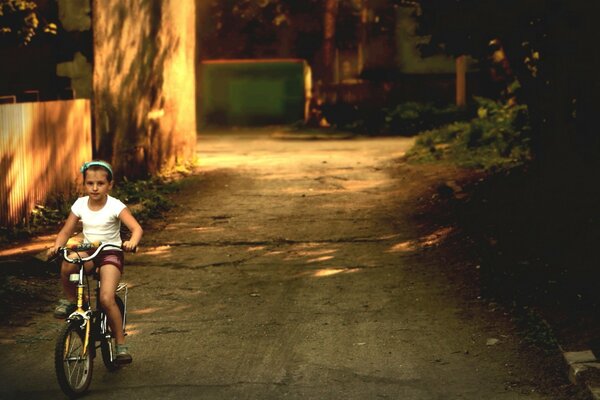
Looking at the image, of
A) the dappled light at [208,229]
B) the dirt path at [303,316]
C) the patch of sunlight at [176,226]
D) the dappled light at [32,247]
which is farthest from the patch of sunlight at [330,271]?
the dappled light at [32,247]

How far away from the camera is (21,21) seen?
Result: 15.0 m

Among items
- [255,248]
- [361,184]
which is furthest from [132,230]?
[361,184]

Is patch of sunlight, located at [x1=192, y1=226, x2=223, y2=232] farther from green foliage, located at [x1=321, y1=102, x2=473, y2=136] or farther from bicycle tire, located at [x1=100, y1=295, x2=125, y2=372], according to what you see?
green foliage, located at [x1=321, y1=102, x2=473, y2=136]

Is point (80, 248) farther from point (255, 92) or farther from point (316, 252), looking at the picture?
point (255, 92)

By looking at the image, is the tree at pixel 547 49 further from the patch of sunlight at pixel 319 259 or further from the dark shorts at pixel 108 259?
the dark shorts at pixel 108 259

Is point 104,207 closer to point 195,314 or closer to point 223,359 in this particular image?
point 223,359

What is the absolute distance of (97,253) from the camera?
6348 mm

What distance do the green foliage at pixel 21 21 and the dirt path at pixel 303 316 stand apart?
11.0ft

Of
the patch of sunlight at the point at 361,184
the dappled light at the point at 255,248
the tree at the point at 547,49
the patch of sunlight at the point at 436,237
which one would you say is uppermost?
the tree at the point at 547,49

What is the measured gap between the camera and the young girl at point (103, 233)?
652 centimetres

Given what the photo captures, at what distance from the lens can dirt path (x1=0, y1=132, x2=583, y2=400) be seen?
6.64 meters

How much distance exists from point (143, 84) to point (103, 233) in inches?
403

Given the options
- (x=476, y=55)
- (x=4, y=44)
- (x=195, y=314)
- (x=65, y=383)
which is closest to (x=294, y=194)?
(x=476, y=55)

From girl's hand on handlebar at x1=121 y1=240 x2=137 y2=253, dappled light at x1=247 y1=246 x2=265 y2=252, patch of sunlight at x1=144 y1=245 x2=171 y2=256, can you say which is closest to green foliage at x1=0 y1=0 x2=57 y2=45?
patch of sunlight at x1=144 y1=245 x2=171 y2=256
